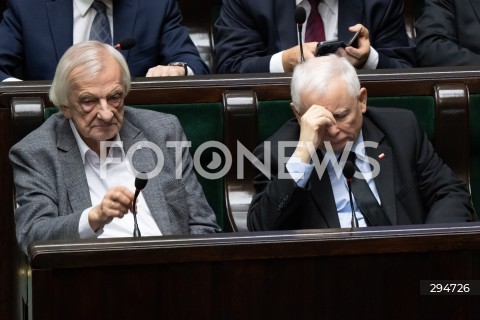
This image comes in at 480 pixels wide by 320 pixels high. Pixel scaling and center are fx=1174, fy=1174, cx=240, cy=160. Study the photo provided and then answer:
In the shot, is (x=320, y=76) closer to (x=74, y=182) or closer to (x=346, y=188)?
(x=346, y=188)

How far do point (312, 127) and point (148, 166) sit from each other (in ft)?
1.10

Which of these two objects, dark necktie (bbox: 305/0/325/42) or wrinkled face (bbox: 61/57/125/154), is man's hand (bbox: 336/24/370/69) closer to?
dark necktie (bbox: 305/0/325/42)

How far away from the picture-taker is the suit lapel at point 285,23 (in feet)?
9.41

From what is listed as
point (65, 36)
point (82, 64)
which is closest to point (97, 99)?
point (82, 64)

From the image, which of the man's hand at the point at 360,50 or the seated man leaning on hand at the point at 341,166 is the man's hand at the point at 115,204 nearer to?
the seated man leaning on hand at the point at 341,166

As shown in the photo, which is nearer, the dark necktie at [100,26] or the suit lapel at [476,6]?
the dark necktie at [100,26]

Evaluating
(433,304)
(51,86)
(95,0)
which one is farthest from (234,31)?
(433,304)

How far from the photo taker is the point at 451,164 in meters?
2.50

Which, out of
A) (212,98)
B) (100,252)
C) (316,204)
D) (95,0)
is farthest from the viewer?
(95,0)

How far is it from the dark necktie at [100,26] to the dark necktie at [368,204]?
850 mm

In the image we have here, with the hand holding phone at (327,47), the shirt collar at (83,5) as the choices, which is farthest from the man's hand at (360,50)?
the shirt collar at (83,5)

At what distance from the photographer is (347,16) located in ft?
9.53

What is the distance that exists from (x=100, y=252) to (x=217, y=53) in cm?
132

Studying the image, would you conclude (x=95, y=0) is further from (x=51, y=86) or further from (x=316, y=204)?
(x=316, y=204)
